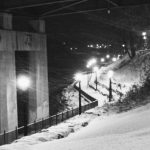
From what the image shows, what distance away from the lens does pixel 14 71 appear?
87.2 ft

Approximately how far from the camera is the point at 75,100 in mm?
45031

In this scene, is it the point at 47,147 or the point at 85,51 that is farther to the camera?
the point at 85,51

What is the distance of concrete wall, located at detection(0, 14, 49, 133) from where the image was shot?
2528 centimetres

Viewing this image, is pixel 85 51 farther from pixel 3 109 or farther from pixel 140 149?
pixel 140 149

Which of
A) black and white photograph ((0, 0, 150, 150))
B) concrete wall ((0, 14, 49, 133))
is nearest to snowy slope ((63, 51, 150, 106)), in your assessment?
black and white photograph ((0, 0, 150, 150))

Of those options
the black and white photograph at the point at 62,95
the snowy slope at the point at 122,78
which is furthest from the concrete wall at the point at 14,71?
the snowy slope at the point at 122,78

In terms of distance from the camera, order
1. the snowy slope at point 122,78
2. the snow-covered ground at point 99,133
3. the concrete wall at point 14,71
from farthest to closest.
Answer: the snowy slope at point 122,78 → the concrete wall at point 14,71 → the snow-covered ground at point 99,133

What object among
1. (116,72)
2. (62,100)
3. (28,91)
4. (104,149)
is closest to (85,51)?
(116,72)

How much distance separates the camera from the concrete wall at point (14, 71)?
25281 millimetres

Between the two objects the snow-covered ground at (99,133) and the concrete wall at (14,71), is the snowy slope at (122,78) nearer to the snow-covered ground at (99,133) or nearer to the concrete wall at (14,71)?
→ the snow-covered ground at (99,133)

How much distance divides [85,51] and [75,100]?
9134 cm

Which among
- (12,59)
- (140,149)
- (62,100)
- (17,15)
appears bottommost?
(62,100)

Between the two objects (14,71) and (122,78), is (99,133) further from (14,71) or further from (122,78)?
(122,78)

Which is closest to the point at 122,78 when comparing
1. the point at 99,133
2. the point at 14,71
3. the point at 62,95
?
the point at 62,95
